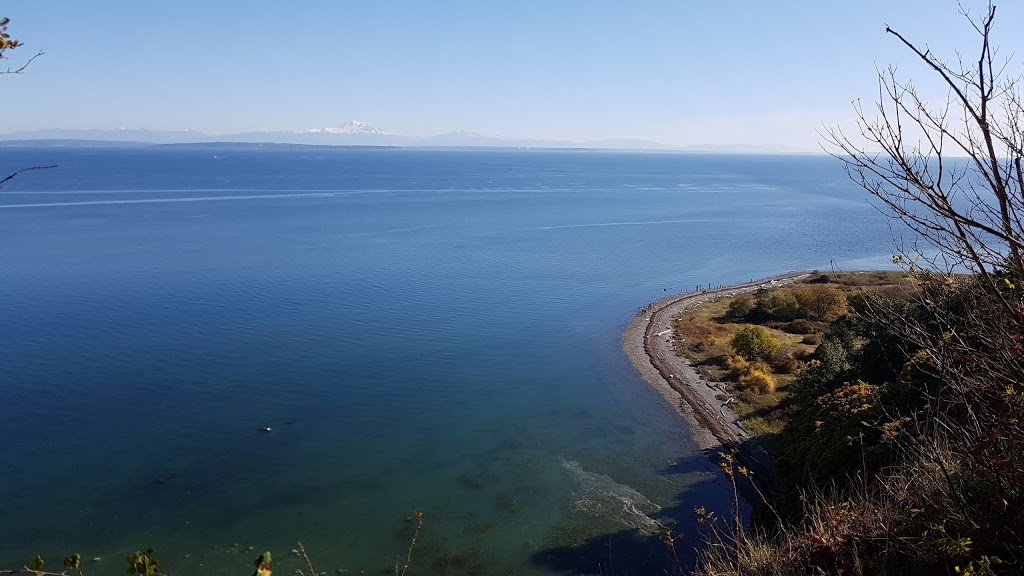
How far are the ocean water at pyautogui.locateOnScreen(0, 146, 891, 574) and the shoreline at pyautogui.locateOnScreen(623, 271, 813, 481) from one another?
1.06 meters

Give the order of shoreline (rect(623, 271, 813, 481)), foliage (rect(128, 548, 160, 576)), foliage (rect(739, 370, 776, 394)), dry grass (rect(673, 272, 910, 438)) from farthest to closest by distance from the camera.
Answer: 1. foliage (rect(739, 370, 776, 394))
2. dry grass (rect(673, 272, 910, 438))
3. shoreline (rect(623, 271, 813, 481))
4. foliage (rect(128, 548, 160, 576))

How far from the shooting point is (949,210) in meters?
4.34

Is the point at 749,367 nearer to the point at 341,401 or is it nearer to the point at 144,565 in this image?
the point at 341,401

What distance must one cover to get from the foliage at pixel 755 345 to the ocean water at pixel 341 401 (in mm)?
6969

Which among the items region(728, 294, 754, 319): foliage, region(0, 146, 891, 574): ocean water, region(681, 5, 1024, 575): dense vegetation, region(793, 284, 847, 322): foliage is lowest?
region(0, 146, 891, 574): ocean water

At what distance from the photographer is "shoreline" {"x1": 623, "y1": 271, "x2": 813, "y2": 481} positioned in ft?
84.4

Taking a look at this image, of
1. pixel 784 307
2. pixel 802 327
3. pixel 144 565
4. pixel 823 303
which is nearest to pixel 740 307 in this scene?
pixel 784 307

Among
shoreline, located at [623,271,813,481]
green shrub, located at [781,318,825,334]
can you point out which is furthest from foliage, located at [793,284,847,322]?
shoreline, located at [623,271,813,481]

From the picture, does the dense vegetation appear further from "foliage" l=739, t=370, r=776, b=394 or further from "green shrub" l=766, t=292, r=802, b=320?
"green shrub" l=766, t=292, r=802, b=320

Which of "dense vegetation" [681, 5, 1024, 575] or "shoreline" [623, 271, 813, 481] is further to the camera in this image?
"shoreline" [623, 271, 813, 481]

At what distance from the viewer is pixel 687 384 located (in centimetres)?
3312

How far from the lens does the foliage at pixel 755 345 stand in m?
35.7

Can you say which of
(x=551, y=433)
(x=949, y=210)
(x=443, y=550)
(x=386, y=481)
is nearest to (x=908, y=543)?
(x=949, y=210)

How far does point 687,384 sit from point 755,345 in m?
5.47
